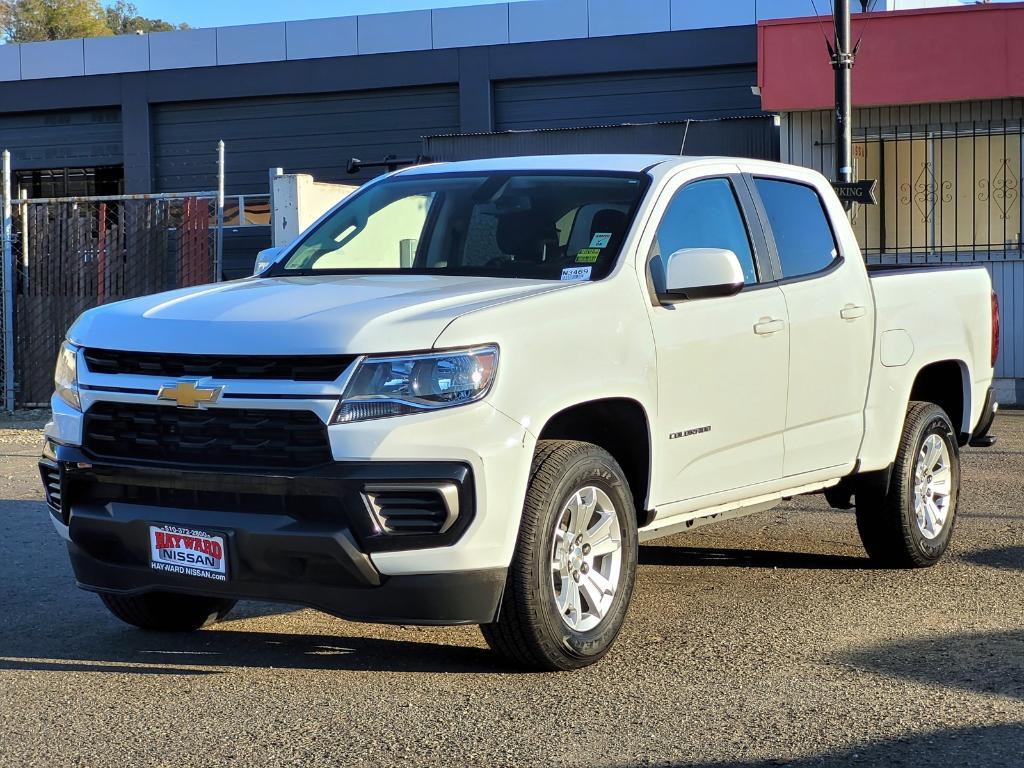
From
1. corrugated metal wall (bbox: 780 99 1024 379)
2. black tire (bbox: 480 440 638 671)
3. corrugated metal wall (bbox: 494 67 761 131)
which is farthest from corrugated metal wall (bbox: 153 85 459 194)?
black tire (bbox: 480 440 638 671)

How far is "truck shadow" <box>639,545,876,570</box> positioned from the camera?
7.54m

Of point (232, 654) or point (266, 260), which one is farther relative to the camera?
point (266, 260)

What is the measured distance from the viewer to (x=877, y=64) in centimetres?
1612

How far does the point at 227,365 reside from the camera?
4.93 metres

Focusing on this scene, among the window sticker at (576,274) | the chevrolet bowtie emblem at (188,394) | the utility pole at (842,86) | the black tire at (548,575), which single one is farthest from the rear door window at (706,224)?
the utility pole at (842,86)

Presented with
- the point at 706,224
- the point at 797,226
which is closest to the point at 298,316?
the point at 706,224

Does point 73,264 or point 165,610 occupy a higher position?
point 73,264

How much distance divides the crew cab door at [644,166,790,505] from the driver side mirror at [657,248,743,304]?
0.36 feet

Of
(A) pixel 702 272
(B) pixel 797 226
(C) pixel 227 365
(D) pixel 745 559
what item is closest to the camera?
(C) pixel 227 365

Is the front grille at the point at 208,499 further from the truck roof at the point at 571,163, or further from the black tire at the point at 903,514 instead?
the black tire at the point at 903,514

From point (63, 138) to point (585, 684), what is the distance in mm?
25522

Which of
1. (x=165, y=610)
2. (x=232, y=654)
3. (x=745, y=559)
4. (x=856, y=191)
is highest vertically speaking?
(x=856, y=191)

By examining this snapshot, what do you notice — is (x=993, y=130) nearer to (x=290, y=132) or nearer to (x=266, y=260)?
(x=266, y=260)

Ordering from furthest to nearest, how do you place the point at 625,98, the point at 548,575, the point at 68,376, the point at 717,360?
the point at 625,98 → the point at 717,360 → the point at 68,376 → the point at 548,575
